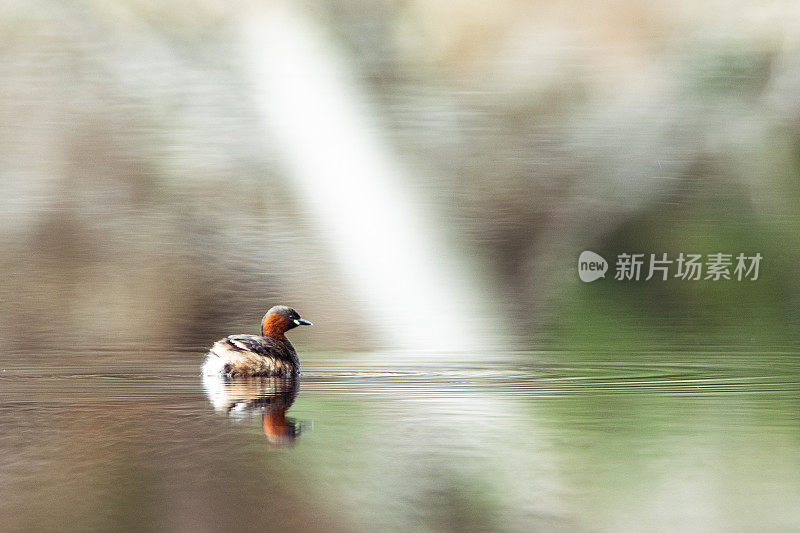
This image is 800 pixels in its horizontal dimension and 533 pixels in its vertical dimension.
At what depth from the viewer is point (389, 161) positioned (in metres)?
23.3

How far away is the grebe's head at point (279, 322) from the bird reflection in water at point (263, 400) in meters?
0.71

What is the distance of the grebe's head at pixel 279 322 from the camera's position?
1086cm

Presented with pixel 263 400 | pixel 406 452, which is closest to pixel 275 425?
pixel 406 452

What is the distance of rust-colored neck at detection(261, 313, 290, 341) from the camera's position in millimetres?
10852

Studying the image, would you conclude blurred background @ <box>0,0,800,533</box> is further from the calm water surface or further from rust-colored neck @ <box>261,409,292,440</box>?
rust-colored neck @ <box>261,409,292,440</box>

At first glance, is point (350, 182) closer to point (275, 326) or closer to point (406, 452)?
point (275, 326)

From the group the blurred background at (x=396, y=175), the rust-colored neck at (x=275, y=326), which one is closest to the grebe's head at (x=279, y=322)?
the rust-colored neck at (x=275, y=326)

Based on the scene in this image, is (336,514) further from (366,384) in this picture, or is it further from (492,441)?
(366,384)

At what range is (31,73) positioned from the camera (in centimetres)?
2469

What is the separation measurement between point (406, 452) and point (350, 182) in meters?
17.0

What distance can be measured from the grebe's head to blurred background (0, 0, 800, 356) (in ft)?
25.6

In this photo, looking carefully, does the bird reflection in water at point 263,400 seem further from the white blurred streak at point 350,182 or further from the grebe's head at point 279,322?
the white blurred streak at point 350,182

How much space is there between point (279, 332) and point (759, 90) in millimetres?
13767

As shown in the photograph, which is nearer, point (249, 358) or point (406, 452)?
point (406, 452)
